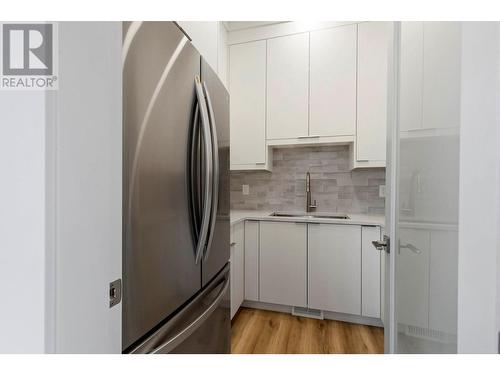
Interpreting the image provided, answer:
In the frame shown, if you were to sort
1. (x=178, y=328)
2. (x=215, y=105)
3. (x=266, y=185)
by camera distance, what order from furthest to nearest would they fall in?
(x=266, y=185) < (x=215, y=105) < (x=178, y=328)

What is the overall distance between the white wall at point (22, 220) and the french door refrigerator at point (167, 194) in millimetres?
232

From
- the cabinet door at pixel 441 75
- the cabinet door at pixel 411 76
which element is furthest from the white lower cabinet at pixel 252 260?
the cabinet door at pixel 441 75

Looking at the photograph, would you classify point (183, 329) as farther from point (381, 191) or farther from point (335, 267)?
point (381, 191)

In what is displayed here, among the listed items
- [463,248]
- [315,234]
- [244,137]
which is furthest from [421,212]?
[244,137]

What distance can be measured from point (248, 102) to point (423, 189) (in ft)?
6.08

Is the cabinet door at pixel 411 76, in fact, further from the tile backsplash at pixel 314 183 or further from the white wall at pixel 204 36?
the tile backsplash at pixel 314 183

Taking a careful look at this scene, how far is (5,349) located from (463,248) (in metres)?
0.79

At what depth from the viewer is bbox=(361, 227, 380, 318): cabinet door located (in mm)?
1796

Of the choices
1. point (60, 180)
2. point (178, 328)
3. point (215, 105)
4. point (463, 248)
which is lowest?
point (178, 328)

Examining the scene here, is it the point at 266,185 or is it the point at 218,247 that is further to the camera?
the point at 266,185

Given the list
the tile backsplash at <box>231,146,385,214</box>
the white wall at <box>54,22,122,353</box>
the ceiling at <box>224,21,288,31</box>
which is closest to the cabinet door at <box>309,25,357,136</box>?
the tile backsplash at <box>231,146,385,214</box>

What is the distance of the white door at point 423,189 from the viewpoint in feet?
1.82

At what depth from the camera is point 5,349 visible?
318mm

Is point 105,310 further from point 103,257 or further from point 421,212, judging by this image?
point 421,212
